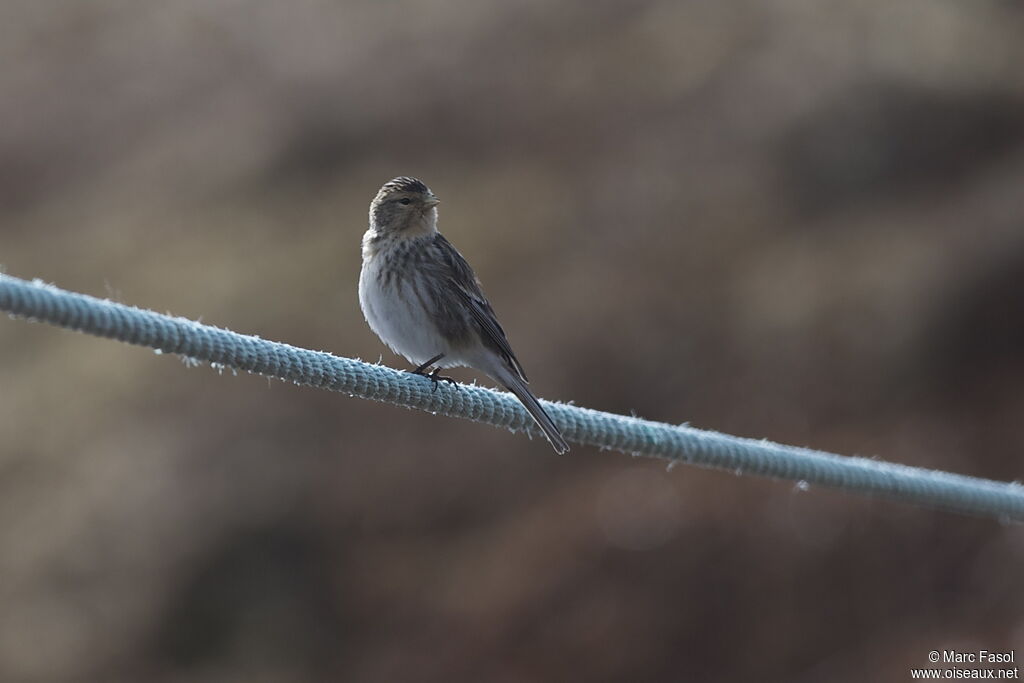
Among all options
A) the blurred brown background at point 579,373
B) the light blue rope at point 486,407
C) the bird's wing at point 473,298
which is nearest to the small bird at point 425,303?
the bird's wing at point 473,298

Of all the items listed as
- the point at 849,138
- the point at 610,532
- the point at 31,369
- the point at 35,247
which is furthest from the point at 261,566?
the point at 35,247

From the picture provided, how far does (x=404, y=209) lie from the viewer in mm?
5695

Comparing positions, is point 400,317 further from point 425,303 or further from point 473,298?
point 473,298

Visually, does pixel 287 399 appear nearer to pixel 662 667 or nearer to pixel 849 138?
pixel 662 667

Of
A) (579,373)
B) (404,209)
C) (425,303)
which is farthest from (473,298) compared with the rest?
(579,373)

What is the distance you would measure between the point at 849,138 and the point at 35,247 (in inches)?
417

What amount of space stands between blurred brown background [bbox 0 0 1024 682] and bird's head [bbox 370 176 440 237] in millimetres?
4349

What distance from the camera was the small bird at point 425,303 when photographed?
5391 millimetres

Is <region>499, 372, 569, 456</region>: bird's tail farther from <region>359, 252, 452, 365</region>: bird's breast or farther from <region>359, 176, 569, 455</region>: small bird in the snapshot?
<region>359, 252, 452, 365</region>: bird's breast

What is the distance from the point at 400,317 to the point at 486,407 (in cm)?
127

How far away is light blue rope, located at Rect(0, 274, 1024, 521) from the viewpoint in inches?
117

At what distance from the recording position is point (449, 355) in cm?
548

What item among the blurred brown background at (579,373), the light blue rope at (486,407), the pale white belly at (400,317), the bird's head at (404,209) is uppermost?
the blurred brown background at (579,373)

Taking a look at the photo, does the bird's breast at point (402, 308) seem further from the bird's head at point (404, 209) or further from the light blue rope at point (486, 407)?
the light blue rope at point (486, 407)
